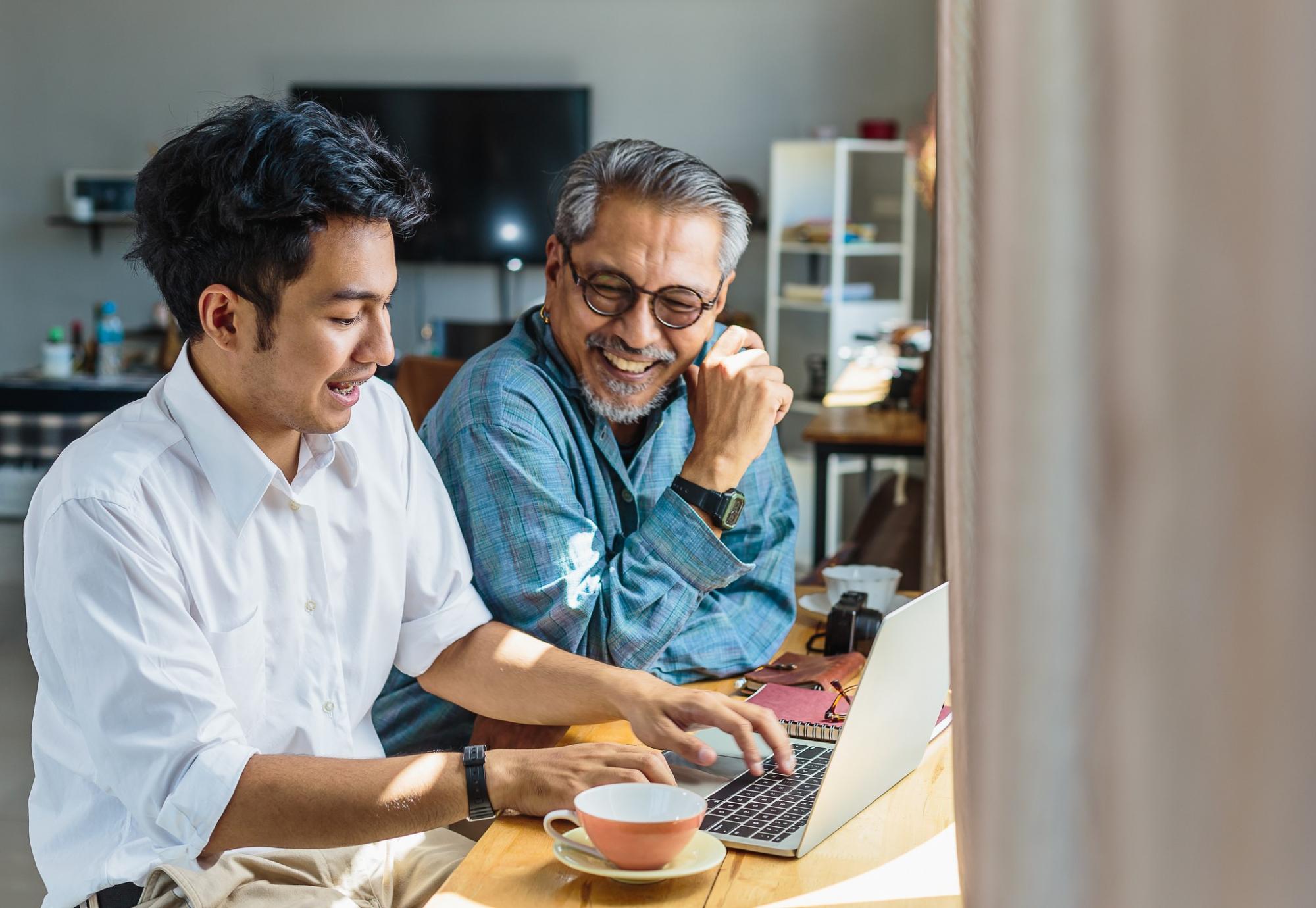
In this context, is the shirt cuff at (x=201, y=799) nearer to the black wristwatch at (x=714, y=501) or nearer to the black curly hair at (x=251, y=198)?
the black curly hair at (x=251, y=198)

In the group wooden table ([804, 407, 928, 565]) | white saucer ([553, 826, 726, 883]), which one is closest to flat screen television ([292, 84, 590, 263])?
wooden table ([804, 407, 928, 565])

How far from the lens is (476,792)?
Result: 109cm

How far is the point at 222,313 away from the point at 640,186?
0.62m

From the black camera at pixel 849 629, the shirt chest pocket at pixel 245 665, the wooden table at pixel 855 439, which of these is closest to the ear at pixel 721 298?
the black camera at pixel 849 629

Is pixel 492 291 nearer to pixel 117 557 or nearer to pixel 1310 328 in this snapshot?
pixel 117 557

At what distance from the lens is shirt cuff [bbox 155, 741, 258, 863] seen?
1.04m

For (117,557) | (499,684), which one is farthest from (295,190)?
(499,684)

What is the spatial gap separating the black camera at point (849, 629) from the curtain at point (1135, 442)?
944 millimetres

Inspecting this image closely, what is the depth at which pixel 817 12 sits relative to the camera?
6.11 metres

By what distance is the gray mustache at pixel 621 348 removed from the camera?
163 centimetres

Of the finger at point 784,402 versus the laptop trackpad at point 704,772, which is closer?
the laptop trackpad at point 704,772

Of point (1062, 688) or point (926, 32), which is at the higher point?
point (926, 32)

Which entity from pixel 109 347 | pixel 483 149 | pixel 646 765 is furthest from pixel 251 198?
pixel 483 149

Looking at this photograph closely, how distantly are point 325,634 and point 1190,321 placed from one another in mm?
992
